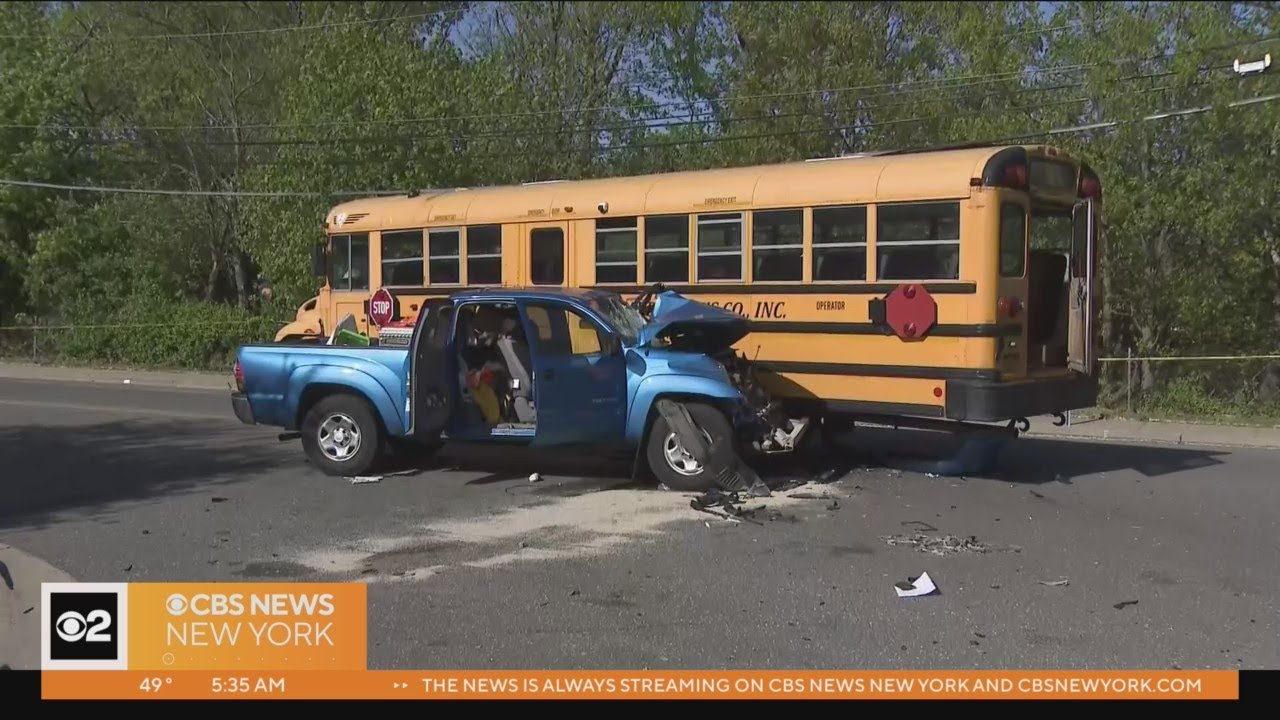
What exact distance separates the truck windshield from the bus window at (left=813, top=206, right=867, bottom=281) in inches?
69.4

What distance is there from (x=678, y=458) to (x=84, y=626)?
5305mm

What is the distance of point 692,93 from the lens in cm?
3181

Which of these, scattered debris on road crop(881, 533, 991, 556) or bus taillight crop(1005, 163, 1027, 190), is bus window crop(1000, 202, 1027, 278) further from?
scattered debris on road crop(881, 533, 991, 556)

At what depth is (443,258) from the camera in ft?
43.8

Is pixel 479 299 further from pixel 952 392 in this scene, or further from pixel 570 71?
pixel 570 71

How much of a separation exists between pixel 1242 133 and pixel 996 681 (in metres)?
14.7

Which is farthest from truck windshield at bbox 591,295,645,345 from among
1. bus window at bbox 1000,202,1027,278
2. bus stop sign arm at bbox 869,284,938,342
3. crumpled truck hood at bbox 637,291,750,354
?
bus window at bbox 1000,202,1027,278

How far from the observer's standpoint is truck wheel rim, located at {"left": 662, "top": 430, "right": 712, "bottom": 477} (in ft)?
31.7

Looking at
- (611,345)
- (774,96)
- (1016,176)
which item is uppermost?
(774,96)

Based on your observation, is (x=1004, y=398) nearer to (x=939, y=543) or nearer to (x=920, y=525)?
(x=920, y=525)

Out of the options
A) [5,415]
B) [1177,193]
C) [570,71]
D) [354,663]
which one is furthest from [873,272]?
[570,71]

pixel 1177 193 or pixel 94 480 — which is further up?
pixel 1177 193

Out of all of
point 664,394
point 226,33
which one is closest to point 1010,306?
point 664,394

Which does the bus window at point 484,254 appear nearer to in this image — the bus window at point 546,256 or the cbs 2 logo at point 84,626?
the bus window at point 546,256
